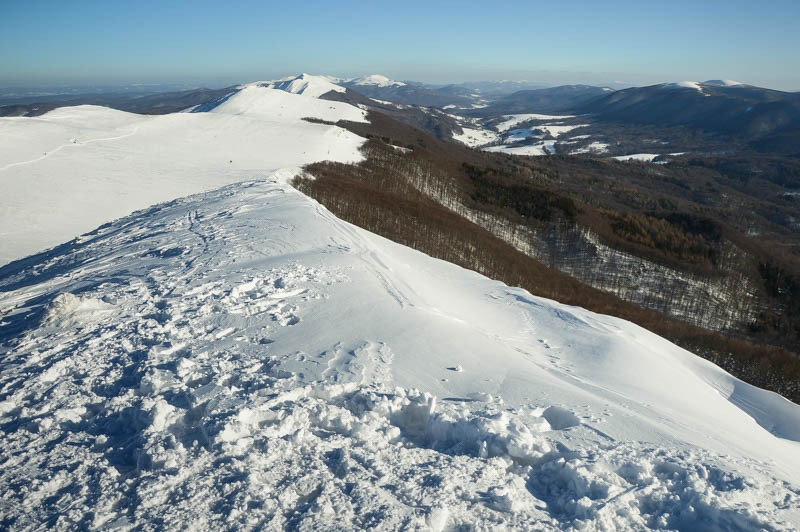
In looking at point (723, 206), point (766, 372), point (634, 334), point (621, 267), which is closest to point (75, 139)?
point (634, 334)

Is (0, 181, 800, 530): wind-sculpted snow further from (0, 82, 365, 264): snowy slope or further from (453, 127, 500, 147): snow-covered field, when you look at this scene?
(453, 127, 500, 147): snow-covered field

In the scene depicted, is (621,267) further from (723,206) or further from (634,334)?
(723,206)

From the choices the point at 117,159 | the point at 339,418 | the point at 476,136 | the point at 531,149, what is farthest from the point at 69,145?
the point at 476,136

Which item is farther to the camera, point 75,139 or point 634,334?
point 75,139

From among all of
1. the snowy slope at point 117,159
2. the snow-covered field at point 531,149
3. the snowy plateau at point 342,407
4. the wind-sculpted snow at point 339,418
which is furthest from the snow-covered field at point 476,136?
the wind-sculpted snow at point 339,418

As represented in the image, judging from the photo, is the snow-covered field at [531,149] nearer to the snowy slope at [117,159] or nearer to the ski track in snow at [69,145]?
the snowy slope at [117,159]

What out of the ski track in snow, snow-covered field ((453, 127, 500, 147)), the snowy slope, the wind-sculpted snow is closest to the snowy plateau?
the wind-sculpted snow
